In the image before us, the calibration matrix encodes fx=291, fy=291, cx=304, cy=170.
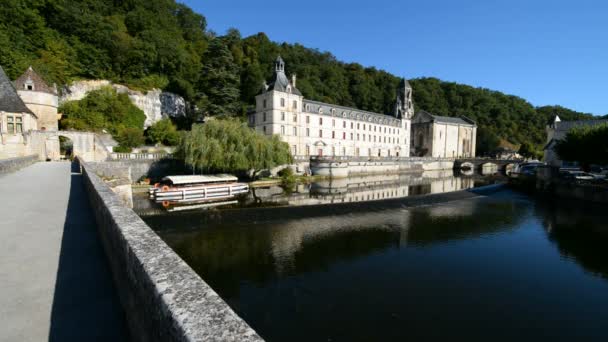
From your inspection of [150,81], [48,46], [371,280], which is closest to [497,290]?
[371,280]

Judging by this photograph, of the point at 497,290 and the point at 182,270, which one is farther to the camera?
the point at 497,290

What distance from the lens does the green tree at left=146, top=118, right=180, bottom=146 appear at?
3712 centimetres

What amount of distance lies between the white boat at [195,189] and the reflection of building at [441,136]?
56615 mm

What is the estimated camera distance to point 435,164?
6106cm

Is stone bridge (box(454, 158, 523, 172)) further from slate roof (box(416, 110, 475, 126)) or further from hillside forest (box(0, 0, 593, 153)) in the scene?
hillside forest (box(0, 0, 593, 153))

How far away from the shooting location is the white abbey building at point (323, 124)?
4369cm

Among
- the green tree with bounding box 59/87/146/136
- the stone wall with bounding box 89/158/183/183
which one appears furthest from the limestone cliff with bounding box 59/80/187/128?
the stone wall with bounding box 89/158/183/183

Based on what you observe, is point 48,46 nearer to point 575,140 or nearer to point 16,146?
point 16,146

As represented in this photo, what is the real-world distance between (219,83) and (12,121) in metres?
24.7

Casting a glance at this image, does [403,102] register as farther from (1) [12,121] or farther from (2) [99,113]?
(1) [12,121]

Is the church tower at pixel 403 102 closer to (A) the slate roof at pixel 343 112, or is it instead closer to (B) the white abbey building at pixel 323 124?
(B) the white abbey building at pixel 323 124

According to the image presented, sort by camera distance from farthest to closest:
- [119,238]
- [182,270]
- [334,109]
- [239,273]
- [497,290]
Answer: [334,109] → [239,273] → [497,290] → [119,238] → [182,270]

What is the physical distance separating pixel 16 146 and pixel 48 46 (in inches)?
761

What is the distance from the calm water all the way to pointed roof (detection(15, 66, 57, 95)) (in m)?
27.1
